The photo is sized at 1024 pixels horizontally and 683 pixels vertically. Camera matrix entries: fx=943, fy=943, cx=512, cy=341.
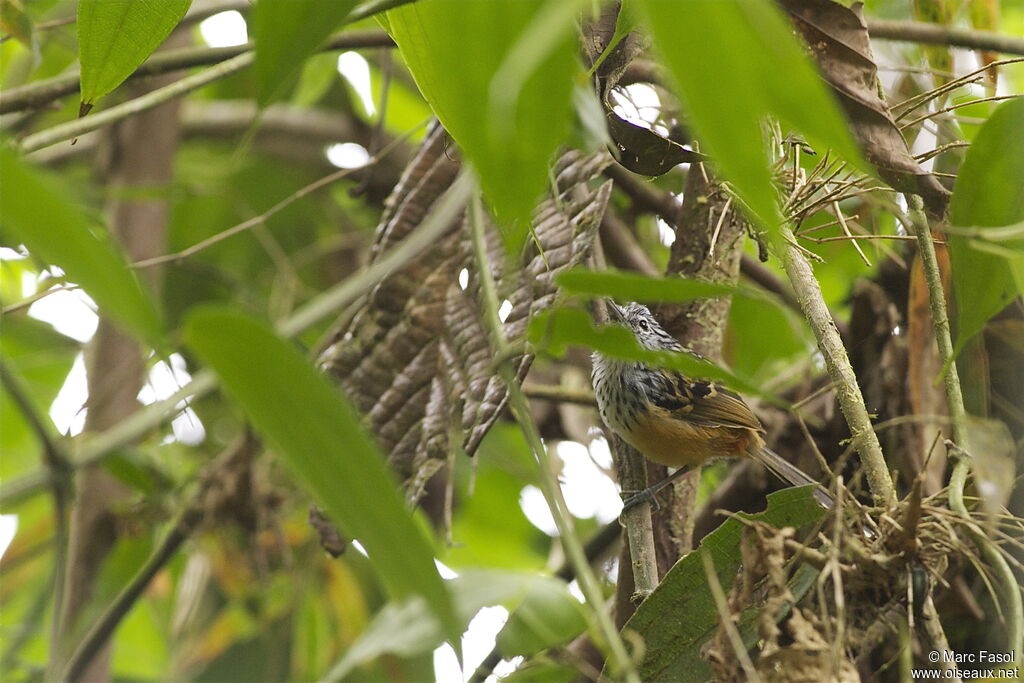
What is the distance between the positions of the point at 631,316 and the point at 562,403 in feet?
0.71

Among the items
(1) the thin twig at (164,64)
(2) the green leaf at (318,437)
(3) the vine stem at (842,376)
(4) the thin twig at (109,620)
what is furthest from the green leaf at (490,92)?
(4) the thin twig at (109,620)

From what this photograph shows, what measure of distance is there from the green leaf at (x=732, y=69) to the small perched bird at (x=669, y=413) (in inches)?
37.1

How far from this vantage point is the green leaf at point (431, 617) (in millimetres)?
715

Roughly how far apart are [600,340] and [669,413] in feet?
4.04

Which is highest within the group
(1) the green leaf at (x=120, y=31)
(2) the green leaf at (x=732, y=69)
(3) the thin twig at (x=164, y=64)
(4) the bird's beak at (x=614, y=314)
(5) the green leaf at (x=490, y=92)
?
(3) the thin twig at (x=164, y=64)

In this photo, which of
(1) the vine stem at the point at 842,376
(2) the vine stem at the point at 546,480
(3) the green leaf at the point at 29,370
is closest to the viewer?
(2) the vine stem at the point at 546,480

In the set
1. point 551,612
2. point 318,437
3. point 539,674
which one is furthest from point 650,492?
point 318,437

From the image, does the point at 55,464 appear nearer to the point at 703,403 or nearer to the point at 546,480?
the point at 546,480

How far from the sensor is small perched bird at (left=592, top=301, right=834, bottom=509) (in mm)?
1528

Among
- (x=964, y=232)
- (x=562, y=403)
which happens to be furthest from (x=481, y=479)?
(x=964, y=232)

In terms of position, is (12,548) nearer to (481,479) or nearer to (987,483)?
(481,479)

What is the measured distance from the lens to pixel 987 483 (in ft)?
2.58

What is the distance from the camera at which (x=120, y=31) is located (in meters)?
Answer: 0.89

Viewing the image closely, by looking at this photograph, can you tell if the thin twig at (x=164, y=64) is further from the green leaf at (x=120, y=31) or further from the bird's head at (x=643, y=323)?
the bird's head at (x=643, y=323)
